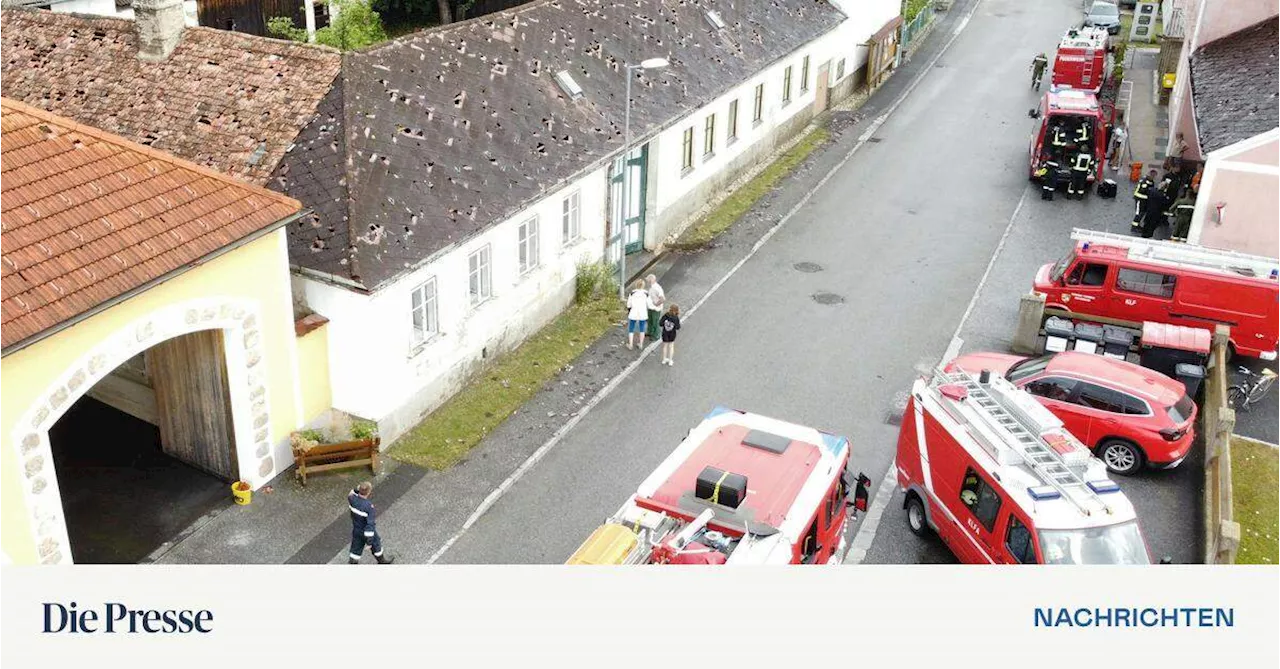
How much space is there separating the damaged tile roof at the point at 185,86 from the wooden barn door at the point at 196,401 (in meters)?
3.19

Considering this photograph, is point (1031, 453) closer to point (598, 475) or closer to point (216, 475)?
point (598, 475)

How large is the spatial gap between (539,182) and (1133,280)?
11376 millimetres

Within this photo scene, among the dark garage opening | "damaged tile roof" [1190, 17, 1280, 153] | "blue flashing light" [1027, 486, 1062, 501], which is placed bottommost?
the dark garage opening

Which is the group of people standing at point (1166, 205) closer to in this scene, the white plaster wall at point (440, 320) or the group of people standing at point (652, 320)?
the group of people standing at point (652, 320)

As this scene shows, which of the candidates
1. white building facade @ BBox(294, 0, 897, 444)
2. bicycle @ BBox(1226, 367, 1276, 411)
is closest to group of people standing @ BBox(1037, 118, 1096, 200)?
white building facade @ BBox(294, 0, 897, 444)

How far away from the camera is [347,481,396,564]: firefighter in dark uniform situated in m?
15.0

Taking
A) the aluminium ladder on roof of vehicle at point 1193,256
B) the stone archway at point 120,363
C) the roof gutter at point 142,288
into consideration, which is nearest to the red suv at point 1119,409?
the aluminium ladder on roof of vehicle at point 1193,256

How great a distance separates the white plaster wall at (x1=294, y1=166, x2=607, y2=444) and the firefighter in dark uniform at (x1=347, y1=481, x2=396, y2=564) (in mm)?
3119

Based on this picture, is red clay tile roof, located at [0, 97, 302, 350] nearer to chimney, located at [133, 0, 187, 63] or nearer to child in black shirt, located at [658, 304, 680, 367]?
chimney, located at [133, 0, 187, 63]

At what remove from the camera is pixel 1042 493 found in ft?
46.5

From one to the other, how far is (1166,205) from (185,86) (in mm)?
21550

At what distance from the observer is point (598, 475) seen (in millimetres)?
18047

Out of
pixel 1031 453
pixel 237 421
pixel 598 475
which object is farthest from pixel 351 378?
pixel 1031 453

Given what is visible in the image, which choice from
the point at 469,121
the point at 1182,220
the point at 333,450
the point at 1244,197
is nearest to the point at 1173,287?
the point at 1244,197
